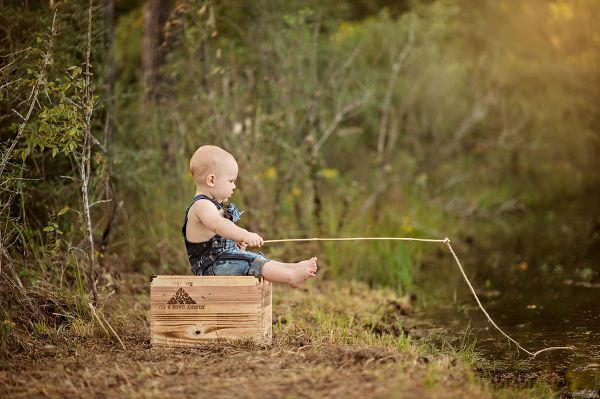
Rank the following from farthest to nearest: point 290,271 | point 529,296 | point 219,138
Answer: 1. point 219,138
2. point 529,296
3. point 290,271

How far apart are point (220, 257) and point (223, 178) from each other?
1.64ft

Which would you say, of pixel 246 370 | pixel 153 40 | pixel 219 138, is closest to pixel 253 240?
pixel 246 370

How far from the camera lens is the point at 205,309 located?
4859 millimetres

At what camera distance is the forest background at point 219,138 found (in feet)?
18.7

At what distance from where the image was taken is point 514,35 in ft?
70.6

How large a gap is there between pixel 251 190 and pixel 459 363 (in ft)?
14.5

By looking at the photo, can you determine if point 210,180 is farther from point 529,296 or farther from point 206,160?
point 529,296

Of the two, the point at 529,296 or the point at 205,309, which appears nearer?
the point at 205,309

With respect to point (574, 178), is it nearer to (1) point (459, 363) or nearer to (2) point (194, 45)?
(2) point (194, 45)

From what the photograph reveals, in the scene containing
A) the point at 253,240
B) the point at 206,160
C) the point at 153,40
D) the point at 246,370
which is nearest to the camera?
the point at 246,370

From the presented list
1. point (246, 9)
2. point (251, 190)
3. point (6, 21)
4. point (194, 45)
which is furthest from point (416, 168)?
point (6, 21)

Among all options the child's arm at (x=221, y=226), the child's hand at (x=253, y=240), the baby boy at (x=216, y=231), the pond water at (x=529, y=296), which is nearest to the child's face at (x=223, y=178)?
the baby boy at (x=216, y=231)

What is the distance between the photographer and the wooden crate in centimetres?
481

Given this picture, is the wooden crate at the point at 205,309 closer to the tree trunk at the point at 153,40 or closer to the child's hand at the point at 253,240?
the child's hand at the point at 253,240
